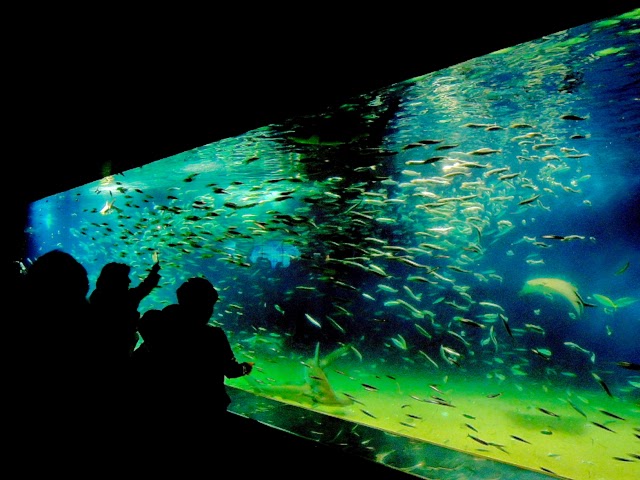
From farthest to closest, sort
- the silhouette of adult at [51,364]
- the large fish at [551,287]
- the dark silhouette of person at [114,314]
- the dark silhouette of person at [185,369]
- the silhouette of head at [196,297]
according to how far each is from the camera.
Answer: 1. the large fish at [551,287]
2. the silhouette of head at [196,297]
3. the dark silhouette of person at [185,369]
4. the dark silhouette of person at [114,314]
5. the silhouette of adult at [51,364]

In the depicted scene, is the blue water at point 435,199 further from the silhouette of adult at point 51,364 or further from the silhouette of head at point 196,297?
the silhouette of adult at point 51,364

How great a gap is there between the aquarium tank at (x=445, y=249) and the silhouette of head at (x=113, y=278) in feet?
8.70

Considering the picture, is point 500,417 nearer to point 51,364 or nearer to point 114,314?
point 114,314

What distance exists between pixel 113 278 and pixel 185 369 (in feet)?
3.80

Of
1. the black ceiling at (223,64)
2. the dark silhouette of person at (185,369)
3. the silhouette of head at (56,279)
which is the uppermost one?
the black ceiling at (223,64)

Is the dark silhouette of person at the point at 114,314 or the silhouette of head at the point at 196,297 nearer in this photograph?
the dark silhouette of person at the point at 114,314

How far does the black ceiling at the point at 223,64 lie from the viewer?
2.36m

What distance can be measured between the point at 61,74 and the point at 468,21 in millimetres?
3996

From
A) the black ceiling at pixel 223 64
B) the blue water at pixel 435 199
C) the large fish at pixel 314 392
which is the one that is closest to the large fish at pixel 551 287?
the blue water at pixel 435 199

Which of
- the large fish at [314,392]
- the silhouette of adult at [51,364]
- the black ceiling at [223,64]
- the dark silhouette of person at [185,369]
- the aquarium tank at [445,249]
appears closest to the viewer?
the silhouette of adult at [51,364]

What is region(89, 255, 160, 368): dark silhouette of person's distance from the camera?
2592mm

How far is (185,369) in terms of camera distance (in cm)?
282

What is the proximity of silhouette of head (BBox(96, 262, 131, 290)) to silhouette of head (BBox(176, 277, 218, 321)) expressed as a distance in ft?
1.84

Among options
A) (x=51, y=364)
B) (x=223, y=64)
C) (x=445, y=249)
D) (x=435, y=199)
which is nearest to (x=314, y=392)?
(x=445, y=249)
